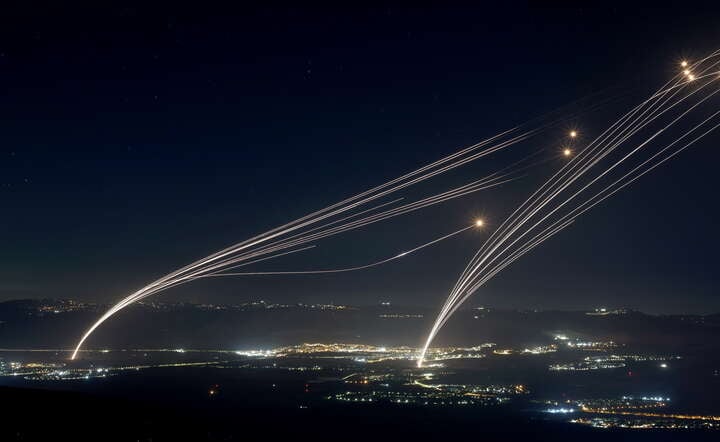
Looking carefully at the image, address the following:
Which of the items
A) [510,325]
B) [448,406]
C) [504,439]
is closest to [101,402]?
[504,439]

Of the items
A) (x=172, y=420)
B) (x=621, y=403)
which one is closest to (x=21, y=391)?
(x=172, y=420)

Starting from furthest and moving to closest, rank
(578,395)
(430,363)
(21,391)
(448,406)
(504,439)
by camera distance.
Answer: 1. (430,363)
2. (578,395)
3. (448,406)
4. (504,439)
5. (21,391)

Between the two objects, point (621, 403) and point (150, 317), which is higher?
point (150, 317)

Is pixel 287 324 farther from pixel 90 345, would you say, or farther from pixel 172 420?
pixel 172 420

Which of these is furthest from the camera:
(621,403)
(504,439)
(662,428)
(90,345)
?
(90,345)

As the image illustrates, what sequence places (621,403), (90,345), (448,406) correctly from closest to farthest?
(448,406) < (621,403) < (90,345)

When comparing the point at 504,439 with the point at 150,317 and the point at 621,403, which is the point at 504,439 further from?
the point at 150,317

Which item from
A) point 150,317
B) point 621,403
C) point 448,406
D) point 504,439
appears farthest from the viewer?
point 150,317

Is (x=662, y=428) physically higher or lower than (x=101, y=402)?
lower

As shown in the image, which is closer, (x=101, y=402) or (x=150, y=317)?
(x=101, y=402)
